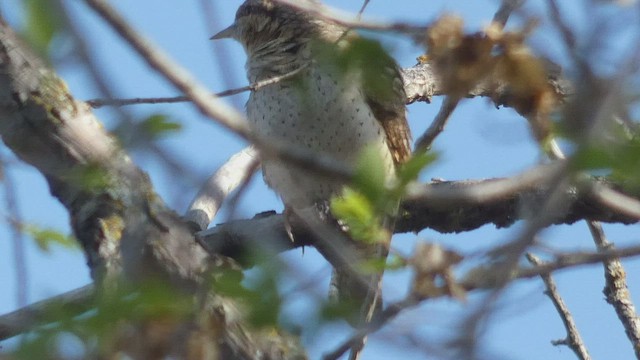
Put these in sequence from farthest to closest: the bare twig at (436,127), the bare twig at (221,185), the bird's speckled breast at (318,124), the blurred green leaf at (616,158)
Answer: the bird's speckled breast at (318,124), the bare twig at (221,185), the bare twig at (436,127), the blurred green leaf at (616,158)

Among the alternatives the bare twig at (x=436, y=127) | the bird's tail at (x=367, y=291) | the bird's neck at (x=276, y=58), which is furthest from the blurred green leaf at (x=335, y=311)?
the bird's neck at (x=276, y=58)

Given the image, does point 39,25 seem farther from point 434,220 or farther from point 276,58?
point 276,58

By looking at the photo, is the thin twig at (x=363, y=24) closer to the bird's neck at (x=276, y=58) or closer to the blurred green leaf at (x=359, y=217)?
the blurred green leaf at (x=359, y=217)

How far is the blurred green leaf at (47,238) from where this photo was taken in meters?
3.39

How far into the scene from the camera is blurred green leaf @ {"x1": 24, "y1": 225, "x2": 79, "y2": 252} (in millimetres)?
3387

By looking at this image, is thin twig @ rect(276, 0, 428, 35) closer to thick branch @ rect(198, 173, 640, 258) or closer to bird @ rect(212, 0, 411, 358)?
thick branch @ rect(198, 173, 640, 258)

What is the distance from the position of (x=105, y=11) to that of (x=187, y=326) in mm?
540

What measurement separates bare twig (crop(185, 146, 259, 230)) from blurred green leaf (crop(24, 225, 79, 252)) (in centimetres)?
109

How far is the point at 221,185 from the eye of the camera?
4.91 metres

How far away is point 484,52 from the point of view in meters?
1.83

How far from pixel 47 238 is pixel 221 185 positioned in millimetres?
1559

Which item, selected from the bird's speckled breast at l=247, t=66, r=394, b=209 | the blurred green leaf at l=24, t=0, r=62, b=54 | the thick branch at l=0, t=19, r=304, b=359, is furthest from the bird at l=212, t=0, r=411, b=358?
the blurred green leaf at l=24, t=0, r=62, b=54

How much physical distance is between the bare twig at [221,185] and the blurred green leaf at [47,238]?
109 centimetres

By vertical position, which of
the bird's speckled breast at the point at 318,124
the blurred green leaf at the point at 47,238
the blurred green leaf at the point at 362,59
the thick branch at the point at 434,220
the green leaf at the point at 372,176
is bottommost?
the green leaf at the point at 372,176
